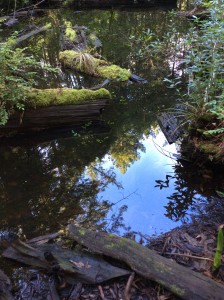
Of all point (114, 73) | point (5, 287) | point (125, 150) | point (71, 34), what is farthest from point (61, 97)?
point (71, 34)

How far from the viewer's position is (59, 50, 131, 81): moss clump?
8664mm

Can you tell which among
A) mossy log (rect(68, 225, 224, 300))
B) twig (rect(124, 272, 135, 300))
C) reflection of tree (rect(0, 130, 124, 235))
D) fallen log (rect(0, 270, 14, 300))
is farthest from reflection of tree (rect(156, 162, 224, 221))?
fallen log (rect(0, 270, 14, 300))

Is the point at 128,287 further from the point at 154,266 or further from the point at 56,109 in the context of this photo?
the point at 56,109

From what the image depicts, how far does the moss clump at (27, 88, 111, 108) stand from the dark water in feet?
1.91

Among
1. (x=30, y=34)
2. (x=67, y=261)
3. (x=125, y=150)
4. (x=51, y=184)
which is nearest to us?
(x=67, y=261)

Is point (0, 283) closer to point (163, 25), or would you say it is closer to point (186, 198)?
point (186, 198)

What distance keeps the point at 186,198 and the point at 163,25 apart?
11.9 m

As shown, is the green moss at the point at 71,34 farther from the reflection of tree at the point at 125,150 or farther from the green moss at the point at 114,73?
the reflection of tree at the point at 125,150

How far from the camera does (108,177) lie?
499 centimetres

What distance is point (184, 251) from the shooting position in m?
3.22

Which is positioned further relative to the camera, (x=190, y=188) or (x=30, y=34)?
(x=30, y=34)

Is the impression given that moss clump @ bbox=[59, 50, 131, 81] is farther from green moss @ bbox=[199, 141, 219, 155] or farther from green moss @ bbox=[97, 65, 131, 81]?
green moss @ bbox=[199, 141, 219, 155]

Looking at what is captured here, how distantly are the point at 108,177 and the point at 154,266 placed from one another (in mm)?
2359

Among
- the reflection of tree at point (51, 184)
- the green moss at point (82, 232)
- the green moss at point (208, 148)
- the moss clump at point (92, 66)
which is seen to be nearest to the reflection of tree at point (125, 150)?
the reflection of tree at point (51, 184)
